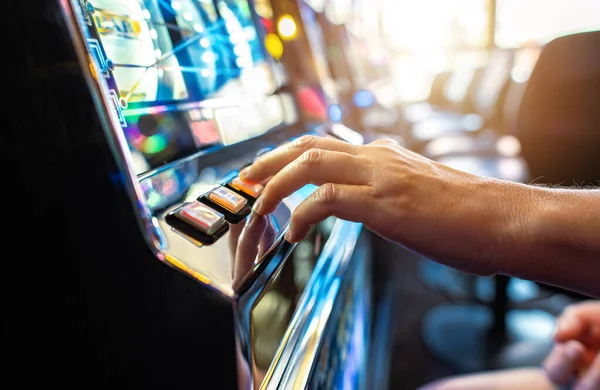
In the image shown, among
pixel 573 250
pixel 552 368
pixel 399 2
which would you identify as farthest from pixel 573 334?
pixel 399 2

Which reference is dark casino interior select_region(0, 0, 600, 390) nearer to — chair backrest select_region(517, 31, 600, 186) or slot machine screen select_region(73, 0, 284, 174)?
slot machine screen select_region(73, 0, 284, 174)

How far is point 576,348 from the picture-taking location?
2.57ft

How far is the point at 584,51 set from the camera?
4.14 feet

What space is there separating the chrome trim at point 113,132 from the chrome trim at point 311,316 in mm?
139

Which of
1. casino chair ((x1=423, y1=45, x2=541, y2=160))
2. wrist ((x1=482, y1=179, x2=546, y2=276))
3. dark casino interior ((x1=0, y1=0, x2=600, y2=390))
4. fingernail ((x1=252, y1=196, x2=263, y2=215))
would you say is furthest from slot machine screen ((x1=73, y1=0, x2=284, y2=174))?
casino chair ((x1=423, y1=45, x2=541, y2=160))

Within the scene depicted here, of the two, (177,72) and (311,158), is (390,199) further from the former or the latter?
(177,72)

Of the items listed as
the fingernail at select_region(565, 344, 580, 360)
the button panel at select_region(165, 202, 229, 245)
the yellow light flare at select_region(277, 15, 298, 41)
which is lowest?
the fingernail at select_region(565, 344, 580, 360)

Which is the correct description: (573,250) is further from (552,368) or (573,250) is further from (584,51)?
(584,51)

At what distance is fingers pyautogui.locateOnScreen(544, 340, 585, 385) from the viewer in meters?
0.78

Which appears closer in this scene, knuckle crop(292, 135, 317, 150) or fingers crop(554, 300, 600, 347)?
knuckle crop(292, 135, 317, 150)

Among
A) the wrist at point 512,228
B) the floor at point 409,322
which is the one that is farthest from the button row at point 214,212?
the floor at point 409,322

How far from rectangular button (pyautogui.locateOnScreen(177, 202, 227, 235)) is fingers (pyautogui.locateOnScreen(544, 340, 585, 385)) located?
72 cm

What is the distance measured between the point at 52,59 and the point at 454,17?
316 inches

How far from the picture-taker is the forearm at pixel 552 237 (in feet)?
1.59
